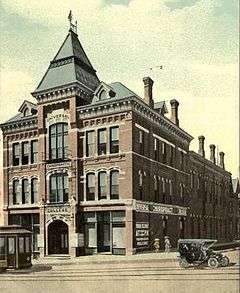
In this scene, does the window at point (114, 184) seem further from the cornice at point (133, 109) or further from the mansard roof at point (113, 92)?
the mansard roof at point (113, 92)

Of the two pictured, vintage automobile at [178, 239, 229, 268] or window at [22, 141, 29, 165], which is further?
window at [22, 141, 29, 165]

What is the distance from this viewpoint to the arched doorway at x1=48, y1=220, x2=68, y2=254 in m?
5.21

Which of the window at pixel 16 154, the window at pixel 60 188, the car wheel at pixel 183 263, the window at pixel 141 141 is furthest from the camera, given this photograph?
the window at pixel 16 154

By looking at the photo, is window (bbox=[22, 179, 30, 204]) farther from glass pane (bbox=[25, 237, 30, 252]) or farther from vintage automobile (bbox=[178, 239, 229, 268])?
vintage automobile (bbox=[178, 239, 229, 268])

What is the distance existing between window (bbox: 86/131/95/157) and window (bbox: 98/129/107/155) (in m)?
0.07

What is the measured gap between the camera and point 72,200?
524 centimetres

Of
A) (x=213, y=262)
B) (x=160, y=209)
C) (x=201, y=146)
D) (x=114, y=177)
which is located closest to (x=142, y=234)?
(x=160, y=209)

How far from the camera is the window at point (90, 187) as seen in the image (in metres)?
5.19

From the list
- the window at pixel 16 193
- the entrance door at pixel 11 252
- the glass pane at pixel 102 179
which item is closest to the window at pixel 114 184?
the glass pane at pixel 102 179

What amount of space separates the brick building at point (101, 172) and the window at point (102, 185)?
0.04ft

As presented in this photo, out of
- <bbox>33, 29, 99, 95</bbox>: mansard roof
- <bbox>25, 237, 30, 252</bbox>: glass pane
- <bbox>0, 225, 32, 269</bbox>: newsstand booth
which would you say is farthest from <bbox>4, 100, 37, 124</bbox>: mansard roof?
<bbox>25, 237, 30, 252</bbox>: glass pane

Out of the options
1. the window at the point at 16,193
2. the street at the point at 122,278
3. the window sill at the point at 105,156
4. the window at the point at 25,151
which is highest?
the window at the point at 25,151

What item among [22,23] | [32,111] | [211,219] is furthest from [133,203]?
[22,23]

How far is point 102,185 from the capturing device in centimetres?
523
